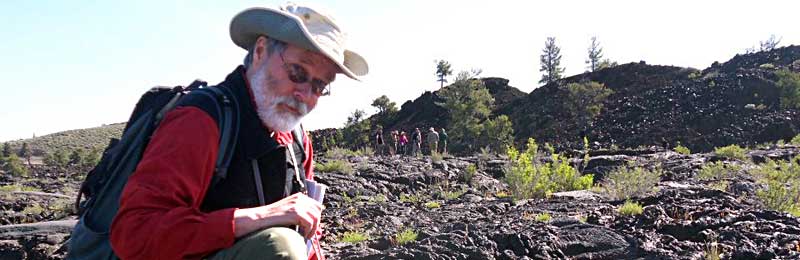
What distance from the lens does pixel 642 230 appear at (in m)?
4.86

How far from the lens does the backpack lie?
1746 mm

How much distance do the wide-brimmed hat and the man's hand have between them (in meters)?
0.47

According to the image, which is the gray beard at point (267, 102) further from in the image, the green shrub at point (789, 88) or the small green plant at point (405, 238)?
the green shrub at point (789, 88)

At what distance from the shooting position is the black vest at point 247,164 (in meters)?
1.84

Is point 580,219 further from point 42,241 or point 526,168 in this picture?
point 42,241

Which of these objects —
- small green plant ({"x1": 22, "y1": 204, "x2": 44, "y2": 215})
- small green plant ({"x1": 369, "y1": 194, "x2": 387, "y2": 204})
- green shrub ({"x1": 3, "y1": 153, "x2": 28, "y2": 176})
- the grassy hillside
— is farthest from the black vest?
the grassy hillside

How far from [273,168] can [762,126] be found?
30484 millimetres

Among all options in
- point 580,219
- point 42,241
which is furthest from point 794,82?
point 42,241

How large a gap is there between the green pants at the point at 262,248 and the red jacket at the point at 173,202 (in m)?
0.03

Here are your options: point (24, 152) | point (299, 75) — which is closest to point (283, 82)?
point (299, 75)

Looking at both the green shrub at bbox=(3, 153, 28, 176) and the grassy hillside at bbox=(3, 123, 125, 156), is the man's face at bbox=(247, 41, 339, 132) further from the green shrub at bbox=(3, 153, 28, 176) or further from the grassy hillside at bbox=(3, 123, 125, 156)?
the grassy hillside at bbox=(3, 123, 125, 156)

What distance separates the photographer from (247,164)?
189cm

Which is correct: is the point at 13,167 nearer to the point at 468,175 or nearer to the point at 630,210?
the point at 468,175

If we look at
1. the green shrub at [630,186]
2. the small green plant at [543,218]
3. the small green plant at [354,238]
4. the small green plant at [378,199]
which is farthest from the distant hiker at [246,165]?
the small green plant at [378,199]
